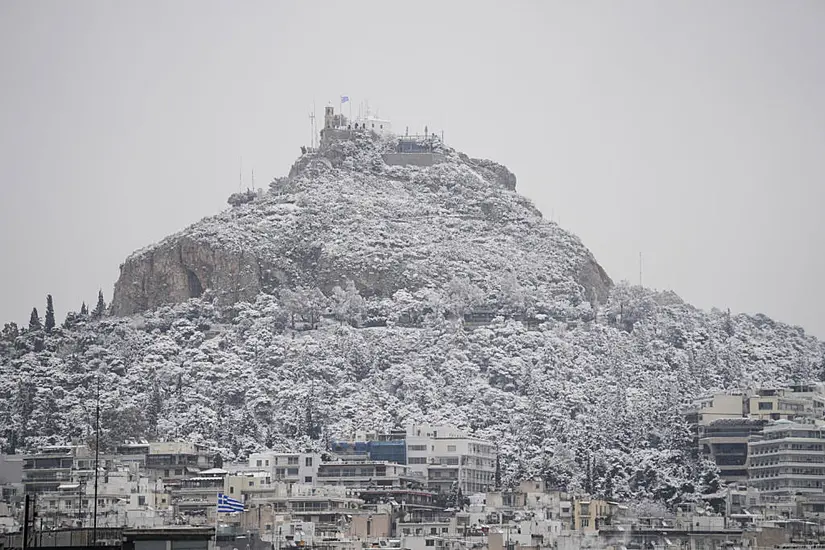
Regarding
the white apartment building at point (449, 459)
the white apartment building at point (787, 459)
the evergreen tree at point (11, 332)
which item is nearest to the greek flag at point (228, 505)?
the white apartment building at point (449, 459)

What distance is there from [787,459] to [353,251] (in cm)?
4580

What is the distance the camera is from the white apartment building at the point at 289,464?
150000mm

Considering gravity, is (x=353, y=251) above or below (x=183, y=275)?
above

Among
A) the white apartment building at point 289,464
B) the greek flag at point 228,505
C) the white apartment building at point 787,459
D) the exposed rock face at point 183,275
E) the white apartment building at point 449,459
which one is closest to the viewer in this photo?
the greek flag at point 228,505

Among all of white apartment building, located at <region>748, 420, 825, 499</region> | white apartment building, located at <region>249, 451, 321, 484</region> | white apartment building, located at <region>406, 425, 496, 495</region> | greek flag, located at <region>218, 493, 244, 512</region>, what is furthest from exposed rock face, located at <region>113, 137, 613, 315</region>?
greek flag, located at <region>218, 493, 244, 512</region>

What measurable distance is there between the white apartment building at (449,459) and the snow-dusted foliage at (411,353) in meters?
1.87

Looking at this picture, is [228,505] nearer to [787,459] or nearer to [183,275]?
[787,459]

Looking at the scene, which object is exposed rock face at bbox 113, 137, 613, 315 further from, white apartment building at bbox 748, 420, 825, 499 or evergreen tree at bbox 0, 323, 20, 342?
white apartment building at bbox 748, 420, 825, 499

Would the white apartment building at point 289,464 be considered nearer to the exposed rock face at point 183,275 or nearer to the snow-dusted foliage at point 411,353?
the snow-dusted foliage at point 411,353

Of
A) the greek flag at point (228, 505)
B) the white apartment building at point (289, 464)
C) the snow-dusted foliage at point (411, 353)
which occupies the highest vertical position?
the snow-dusted foliage at point (411, 353)

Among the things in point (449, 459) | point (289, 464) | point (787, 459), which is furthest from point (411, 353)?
point (787, 459)

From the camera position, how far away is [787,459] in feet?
500

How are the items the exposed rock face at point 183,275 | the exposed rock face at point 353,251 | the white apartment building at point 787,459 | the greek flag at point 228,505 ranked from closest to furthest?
the greek flag at point 228,505 → the white apartment building at point 787,459 → the exposed rock face at point 183,275 → the exposed rock face at point 353,251

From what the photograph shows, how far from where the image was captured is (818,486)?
149625 mm
